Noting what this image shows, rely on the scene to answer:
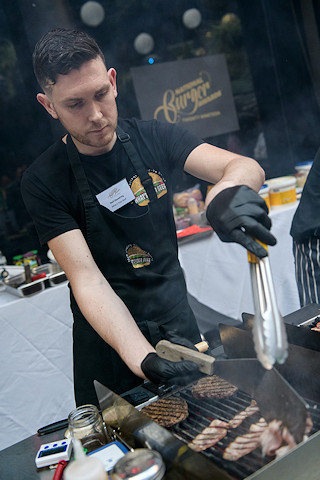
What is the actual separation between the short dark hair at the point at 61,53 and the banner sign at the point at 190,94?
279 cm

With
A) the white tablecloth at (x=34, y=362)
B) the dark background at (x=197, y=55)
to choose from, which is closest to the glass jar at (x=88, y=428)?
the white tablecloth at (x=34, y=362)

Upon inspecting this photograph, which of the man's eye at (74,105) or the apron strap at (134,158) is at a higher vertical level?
the man's eye at (74,105)

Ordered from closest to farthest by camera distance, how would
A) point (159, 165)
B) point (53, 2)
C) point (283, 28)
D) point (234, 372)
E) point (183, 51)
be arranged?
→ point (234, 372), point (159, 165), point (53, 2), point (183, 51), point (283, 28)

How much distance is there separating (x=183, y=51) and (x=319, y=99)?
1723mm

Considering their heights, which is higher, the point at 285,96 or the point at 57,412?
the point at 285,96

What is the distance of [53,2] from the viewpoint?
351 centimetres

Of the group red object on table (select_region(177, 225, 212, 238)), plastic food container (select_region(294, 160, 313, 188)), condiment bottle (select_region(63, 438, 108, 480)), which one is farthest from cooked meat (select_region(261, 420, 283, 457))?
plastic food container (select_region(294, 160, 313, 188))

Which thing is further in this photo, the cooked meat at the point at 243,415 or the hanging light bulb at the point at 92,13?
the hanging light bulb at the point at 92,13

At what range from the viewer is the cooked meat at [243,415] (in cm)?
132

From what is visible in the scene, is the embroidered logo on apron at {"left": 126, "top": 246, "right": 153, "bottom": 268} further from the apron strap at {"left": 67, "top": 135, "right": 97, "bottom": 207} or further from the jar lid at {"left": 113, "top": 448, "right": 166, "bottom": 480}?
the jar lid at {"left": 113, "top": 448, "right": 166, "bottom": 480}

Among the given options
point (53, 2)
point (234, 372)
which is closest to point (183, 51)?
point (53, 2)

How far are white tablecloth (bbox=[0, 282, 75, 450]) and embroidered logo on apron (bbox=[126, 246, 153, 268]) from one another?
1.38 meters

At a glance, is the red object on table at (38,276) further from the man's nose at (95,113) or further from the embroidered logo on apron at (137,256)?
the man's nose at (95,113)

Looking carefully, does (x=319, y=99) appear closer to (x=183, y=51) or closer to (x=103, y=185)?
(x=183, y=51)
